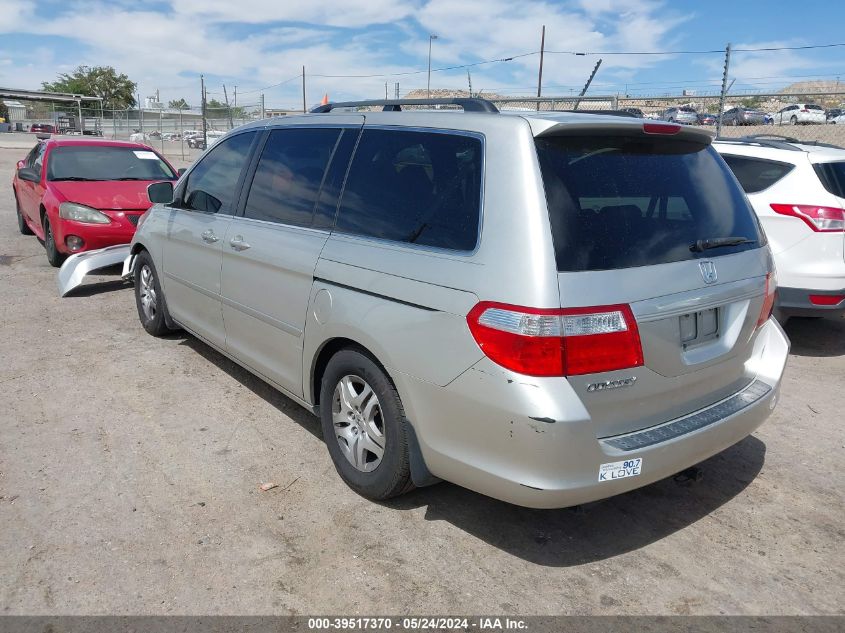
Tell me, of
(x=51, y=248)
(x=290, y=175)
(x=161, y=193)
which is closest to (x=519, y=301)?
(x=290, y=175)

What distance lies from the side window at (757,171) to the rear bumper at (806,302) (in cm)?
95

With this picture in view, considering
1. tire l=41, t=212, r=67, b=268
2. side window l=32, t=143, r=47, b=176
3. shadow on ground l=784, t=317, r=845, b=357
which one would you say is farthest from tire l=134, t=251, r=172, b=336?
shadow on ground l=784, t=317, r=845, b=357

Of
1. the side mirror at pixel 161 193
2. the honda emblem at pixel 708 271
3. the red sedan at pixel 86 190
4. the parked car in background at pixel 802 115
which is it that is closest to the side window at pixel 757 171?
the honda emblem at pixel 708 271

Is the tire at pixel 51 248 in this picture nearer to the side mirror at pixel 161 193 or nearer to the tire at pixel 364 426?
the side mirror at pixel 161 193

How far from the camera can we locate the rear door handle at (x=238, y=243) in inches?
161

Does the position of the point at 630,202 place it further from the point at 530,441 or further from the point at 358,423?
the point at 358,423

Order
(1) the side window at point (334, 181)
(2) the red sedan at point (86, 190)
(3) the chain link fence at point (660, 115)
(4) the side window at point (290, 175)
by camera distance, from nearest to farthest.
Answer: (1) the side window at point (334, 181) → (4) the side window at point (290, 175) → (2) the red sedan at point (86, 190) → (3) the chain link fence at point (660, 115)

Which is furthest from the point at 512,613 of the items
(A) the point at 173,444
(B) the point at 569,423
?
(A) the point at 173,444

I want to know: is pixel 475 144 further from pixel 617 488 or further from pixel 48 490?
pixel 48 490

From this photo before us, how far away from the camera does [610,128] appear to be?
9.23ft

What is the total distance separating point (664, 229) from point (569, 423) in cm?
98

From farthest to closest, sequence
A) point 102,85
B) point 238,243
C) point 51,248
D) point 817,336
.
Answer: point 102,85
point 51,248
point 817,336
point 238,243

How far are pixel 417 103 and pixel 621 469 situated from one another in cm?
210

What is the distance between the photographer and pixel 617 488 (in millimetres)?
2666
